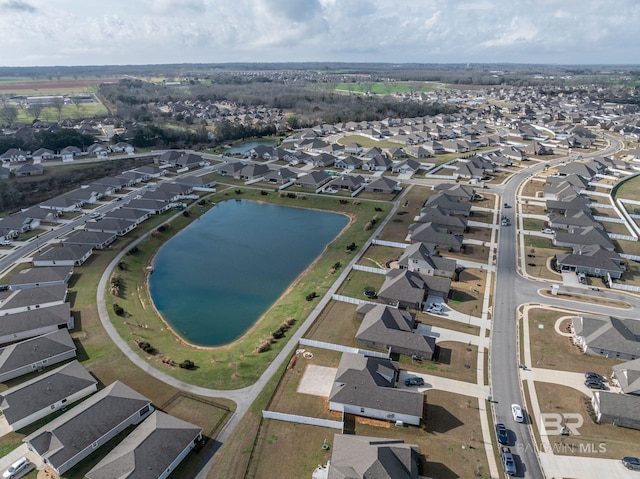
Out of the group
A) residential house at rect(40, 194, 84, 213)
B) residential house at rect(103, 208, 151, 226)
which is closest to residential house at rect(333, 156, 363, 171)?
residential house at rect(103, 208, 151, 226)

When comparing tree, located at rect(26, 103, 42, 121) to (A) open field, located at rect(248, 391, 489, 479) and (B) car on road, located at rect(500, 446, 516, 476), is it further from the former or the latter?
(B) car on road, located at rect(500, 446, 516, 476)

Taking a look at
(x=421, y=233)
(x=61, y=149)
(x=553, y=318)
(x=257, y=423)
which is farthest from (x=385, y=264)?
(x=61, y=149)

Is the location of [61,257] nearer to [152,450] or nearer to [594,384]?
[152,450]

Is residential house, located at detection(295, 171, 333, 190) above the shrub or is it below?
above

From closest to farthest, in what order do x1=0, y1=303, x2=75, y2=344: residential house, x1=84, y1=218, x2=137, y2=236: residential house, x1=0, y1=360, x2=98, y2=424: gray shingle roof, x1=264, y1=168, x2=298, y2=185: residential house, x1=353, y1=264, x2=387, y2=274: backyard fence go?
x1=0, y1=360, x2=98, y2=424: gray shingle roof < x1=0, y1=303, x2=75, y2=344: residential house < x1=353, y1=264, x2=387, y2=274: backyard fence < x1=84, y1=218, x2=137, y2=236: residential house < x1=264, y1=168, x2=298, y2=185: residential house

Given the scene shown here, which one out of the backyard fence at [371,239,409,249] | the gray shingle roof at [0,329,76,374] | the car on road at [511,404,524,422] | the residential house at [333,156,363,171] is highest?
the residential house at [333,156,363,171]

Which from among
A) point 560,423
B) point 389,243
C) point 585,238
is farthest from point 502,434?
point 585,238

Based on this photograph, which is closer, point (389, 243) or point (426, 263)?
point (426, 263)
